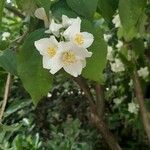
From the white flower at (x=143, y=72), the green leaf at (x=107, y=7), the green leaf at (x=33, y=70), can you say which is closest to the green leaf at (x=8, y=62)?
the green leaf at (x=33, y=70)

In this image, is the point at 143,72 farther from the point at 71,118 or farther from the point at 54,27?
the point at 54,27

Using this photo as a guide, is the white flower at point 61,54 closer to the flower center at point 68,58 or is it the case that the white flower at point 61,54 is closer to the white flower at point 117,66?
the flower center at point 68,58

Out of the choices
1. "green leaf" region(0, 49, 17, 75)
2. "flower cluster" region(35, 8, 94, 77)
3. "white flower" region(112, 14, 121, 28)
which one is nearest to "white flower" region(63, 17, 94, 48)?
"flower cluster" region(35, 8, 94, 77)

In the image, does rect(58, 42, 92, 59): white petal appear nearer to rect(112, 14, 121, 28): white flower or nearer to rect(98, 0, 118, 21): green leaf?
rect(98, 0, 118, 21): green leaf

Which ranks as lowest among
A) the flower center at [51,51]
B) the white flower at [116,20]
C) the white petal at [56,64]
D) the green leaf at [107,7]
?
the white flower at [116,20]

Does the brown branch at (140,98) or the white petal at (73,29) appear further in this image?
the brown branch at (140,98)

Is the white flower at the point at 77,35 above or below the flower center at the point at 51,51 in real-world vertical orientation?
above

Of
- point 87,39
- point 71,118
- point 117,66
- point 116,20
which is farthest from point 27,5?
point 71,118
